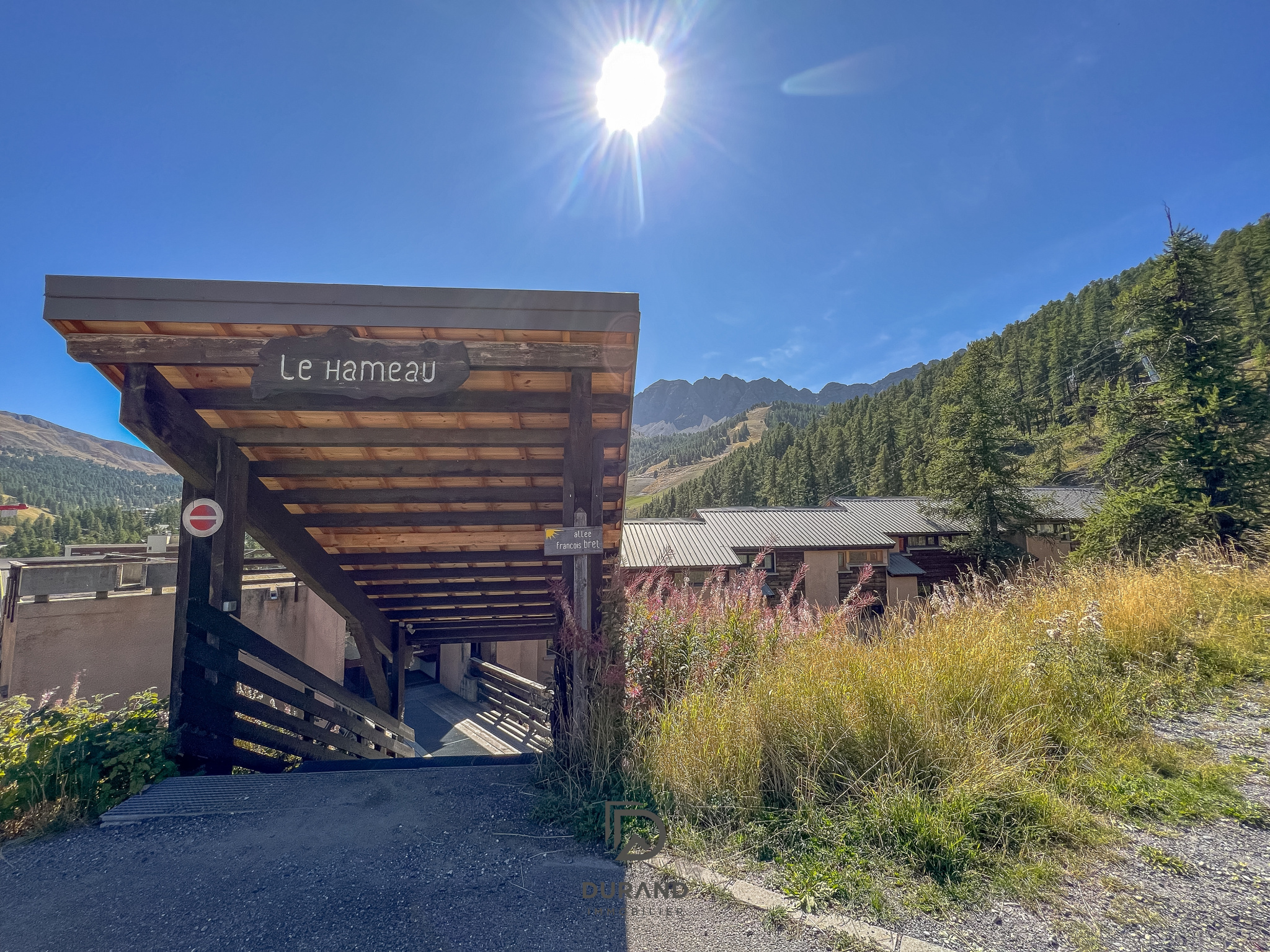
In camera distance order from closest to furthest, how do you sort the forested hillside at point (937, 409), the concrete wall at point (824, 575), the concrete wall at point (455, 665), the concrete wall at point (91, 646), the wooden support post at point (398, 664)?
the concrete wall at point (91, 646), the wooden support post at point (398, 664), the concrete wall at point (455, 665), the concrete wall at point (824, 575), the forested hillside at point (937, 409)

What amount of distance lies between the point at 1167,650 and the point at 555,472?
221 inches

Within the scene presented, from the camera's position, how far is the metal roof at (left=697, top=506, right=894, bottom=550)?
74.1 feet

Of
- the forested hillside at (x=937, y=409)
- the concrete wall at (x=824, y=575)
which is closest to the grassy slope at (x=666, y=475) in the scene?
the forested hillside at (x=937, y=409)

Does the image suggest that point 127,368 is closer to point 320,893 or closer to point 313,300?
point 313,300

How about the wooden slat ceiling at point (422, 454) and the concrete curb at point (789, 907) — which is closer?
the concrete curb at point (789, 907)

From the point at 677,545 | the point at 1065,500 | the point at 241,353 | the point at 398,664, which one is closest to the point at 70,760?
the point at 241,353

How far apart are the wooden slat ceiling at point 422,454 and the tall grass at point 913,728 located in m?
1.51

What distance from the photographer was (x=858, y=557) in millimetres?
22891

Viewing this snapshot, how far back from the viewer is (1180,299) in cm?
1478

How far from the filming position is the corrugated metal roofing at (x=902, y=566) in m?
23.8

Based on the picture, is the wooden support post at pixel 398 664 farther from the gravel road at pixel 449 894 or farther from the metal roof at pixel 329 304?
the metal roof at pixel 329 304

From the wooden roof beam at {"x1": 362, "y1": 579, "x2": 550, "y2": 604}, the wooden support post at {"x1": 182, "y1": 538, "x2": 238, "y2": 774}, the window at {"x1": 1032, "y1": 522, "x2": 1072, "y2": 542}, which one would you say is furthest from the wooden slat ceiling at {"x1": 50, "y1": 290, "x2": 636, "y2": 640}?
the window at {"x1": 1032, "y1": 522, "x2": 1072, "y2": 542}

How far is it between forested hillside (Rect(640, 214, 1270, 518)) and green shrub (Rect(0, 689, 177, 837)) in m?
43.1

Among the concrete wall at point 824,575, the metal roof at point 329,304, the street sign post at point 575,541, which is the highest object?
the metal roof at point 329,304
